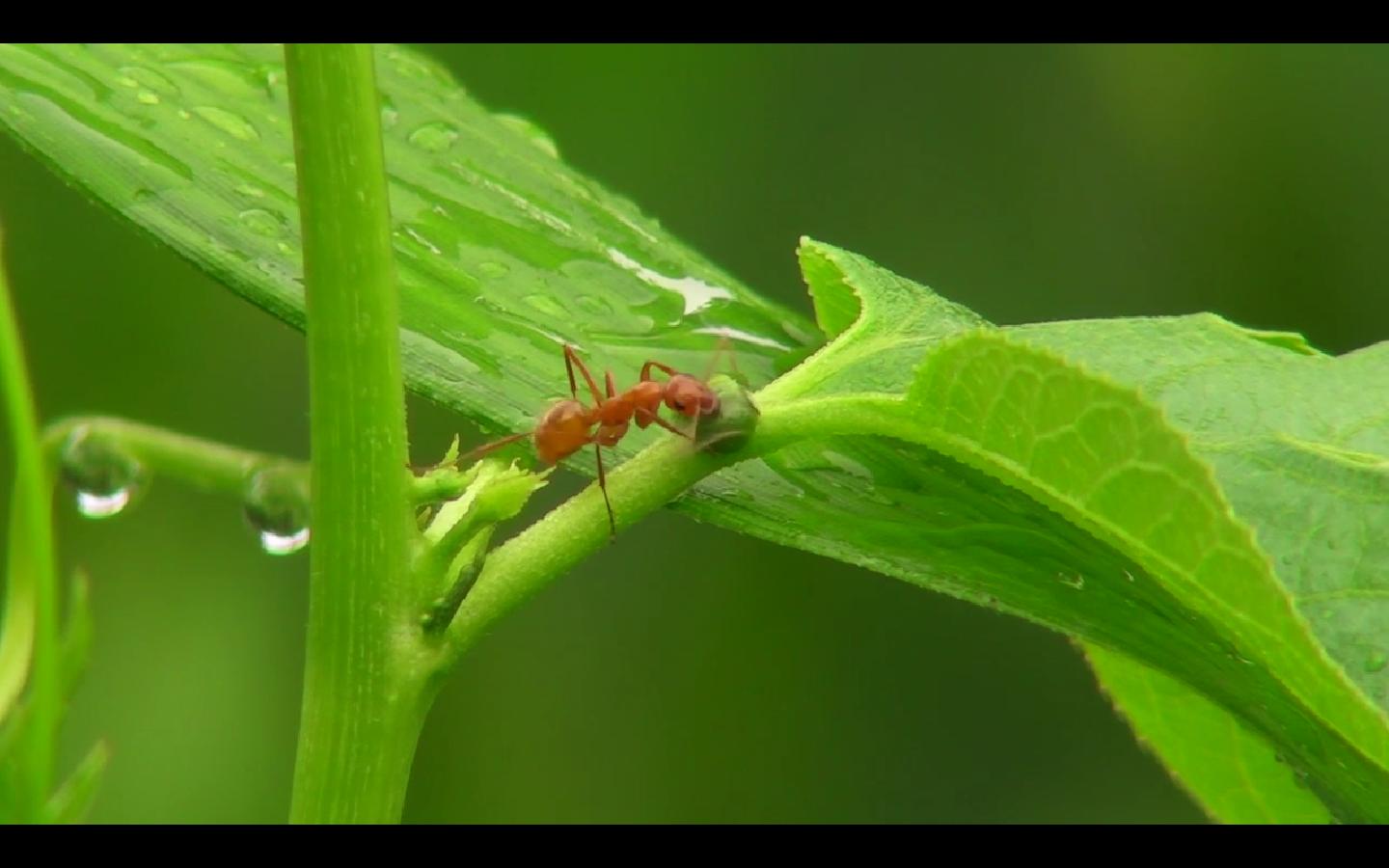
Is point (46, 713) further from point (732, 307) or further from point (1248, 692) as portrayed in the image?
point (1248, 692)

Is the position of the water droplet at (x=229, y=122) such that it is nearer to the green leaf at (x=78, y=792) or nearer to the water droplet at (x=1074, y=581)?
the green leaf at (x=78, y=792)

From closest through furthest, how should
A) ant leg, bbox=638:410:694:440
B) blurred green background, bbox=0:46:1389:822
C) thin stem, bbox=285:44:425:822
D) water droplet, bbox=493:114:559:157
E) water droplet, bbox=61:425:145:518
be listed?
thin stem, bbox=285:44:425:822
ant leg, bbox=638:410:694:440
water droplet, bbox=493:114:559:157
water droplet, bbox=61:425:145:518
blurred green background, bbox=0:46:1389:822

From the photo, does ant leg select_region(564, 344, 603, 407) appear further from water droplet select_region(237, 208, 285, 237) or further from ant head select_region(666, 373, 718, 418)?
water droplet select_region(237, 208, 285, 237)

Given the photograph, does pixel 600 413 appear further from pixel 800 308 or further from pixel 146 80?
pixel 800 308

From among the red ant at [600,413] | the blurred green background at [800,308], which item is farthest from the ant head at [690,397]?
the blurred green background at [800,308]

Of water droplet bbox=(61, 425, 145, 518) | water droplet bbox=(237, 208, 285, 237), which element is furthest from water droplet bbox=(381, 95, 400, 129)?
water droplet bbox=(61, 425, 145, 518)

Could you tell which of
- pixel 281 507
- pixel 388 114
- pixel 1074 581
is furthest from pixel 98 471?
pixel 1074 581
